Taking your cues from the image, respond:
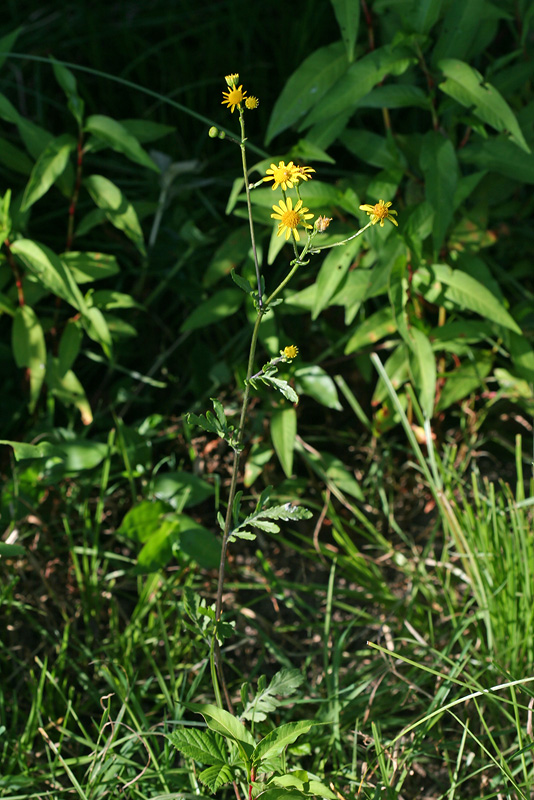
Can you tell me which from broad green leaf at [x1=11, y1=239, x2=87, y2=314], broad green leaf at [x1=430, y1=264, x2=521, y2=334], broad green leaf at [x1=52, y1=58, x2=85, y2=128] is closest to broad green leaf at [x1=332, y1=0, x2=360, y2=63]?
broad green leaf at [x1=430, y1=264, x2=521, y2=334]

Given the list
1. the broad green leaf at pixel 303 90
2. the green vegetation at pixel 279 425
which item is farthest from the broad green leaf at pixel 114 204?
the broad green leaf at pixel 303 90

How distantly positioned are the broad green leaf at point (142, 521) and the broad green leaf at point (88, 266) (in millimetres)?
484

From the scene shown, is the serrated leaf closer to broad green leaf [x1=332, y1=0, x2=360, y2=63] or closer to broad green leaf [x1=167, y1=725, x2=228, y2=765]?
broad green leaf [x1=167, y1=725, x2=228, y2=765]

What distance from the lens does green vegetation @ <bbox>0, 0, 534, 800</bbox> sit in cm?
132

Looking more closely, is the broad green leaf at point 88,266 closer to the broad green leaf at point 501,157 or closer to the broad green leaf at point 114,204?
the broad green leaf at point 114,204

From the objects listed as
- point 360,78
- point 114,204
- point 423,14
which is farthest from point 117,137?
point 423,14

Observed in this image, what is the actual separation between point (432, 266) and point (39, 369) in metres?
0.85

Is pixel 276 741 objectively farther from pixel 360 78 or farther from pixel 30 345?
pixel 360 78

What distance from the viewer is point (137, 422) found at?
174 cm

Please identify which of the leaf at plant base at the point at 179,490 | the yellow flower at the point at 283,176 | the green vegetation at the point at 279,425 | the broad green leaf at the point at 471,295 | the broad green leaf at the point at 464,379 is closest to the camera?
the yellow flower at the point at 283,176

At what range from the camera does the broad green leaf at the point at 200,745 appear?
102 cm

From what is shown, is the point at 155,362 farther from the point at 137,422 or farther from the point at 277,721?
the point at 277,721

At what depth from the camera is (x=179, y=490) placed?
1.57 meters

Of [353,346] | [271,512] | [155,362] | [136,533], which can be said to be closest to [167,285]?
[155,362]
